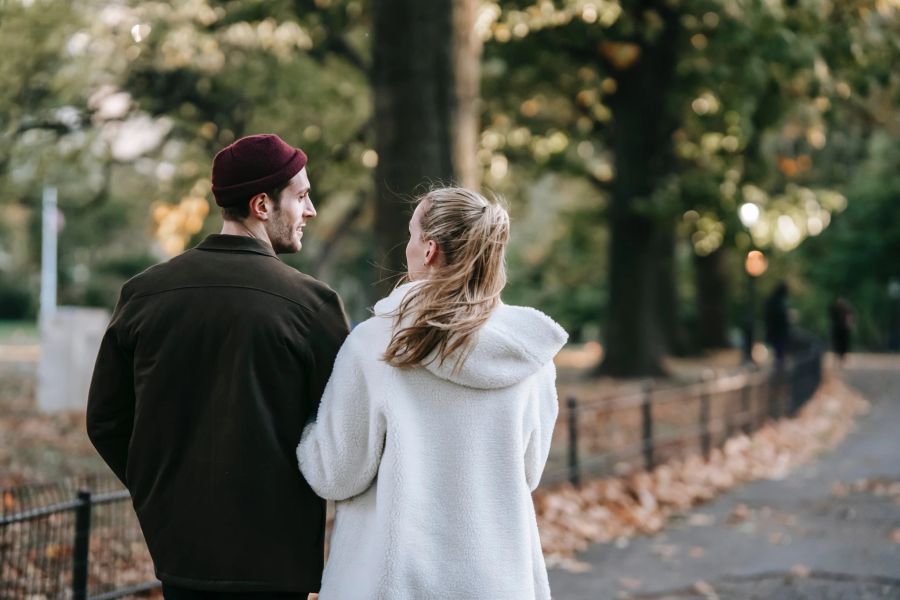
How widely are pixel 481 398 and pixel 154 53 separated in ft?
48.9

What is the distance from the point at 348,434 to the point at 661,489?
7.95 meters

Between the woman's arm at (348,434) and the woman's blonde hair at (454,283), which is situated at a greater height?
the woman's blonde hair at (454,283)

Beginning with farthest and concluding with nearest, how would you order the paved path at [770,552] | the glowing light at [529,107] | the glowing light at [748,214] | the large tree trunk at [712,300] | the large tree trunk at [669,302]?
the large tree trunk at [712,300], the large tree trunk at [669,302], the glowing light at [529,107], the glowing light at [748,214], the paved path at [770,552]

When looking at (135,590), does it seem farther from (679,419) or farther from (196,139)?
(196,139)

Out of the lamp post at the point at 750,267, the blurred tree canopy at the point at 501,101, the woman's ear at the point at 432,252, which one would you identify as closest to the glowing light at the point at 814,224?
the blurred tree canopy at the point at 501,101

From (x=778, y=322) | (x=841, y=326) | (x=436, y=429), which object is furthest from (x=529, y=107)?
(x=436, y=429)

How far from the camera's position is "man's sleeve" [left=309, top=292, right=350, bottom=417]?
9.80 feet

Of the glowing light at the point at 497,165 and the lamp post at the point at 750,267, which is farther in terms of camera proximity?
the glowing light at the point at 497,165

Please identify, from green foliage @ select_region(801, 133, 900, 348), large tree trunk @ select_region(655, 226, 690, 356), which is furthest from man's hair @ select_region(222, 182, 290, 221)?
green foliage @ select_region(801, 133, 900, 348)

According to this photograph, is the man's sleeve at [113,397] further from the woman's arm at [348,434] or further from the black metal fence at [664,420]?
the black metal fence at [664,420]

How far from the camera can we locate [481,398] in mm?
2938

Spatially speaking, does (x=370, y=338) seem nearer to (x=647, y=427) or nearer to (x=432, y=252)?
(x=432, y=252)

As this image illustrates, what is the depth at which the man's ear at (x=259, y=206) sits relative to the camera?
10.1 feet

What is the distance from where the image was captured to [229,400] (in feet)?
9.58
